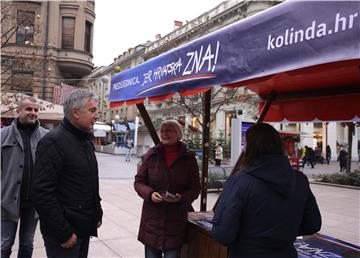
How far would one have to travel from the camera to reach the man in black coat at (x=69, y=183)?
2.62 m

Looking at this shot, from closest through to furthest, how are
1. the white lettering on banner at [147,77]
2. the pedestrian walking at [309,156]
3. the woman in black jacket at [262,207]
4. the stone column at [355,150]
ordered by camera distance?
the woman in black jacket at [262,207]
the white lettering on banner at [147,77]
the pedestrian walking at [309,156]
the stone column at [355,150]

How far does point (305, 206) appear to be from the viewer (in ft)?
8.40

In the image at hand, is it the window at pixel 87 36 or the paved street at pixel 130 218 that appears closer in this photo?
the paved street at pixel 130 218

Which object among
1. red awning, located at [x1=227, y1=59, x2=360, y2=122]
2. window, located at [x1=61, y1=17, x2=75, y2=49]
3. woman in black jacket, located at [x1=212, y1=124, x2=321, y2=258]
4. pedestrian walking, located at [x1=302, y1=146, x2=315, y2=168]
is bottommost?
pedestrian walking, located at [x1=302, y1=146, x2=315, y2=168]

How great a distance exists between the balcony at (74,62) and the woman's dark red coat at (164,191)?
96.6 ft

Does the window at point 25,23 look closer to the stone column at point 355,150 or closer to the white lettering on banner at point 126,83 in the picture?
the white lettering on banner at point 126,83

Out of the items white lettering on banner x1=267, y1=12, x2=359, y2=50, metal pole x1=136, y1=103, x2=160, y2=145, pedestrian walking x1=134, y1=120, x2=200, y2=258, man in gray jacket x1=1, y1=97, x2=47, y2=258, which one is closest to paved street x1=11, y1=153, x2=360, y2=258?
man in gray jacket x1=1, y1=97, x2=47, y2=258

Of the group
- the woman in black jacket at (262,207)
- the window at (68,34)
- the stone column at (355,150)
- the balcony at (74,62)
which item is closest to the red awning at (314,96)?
the woman in black jacket at (262,207)

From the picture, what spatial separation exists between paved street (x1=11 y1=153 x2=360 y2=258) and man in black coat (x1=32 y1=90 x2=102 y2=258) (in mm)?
2988

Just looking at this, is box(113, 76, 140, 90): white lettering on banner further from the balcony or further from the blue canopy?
the balcony

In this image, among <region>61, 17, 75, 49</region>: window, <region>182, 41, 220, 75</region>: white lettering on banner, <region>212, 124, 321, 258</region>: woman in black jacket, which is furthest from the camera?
<region>61, 17, 75, 49</region>: window

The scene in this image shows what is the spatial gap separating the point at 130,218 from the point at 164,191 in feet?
16.5

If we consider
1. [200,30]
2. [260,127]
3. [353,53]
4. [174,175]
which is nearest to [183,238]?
[174,175]

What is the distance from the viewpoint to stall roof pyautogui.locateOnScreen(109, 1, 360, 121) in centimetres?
212
